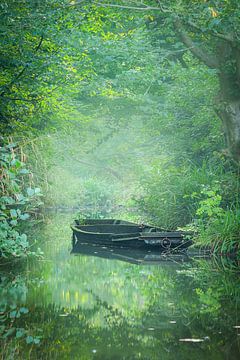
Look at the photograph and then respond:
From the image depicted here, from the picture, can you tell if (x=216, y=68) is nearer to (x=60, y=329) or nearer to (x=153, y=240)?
(x=153, y=240)

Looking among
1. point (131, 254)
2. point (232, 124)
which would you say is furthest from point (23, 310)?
point (232, 124)

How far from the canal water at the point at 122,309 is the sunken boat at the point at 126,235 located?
118 centimetres

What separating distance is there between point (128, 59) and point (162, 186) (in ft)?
13.2

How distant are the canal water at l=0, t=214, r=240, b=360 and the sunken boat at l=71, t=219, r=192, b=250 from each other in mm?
1175

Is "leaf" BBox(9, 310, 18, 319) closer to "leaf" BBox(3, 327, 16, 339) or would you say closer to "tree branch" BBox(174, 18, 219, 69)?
"leaf" BBox(3, 327, 16, 339)

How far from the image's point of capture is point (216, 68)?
54.7 ft

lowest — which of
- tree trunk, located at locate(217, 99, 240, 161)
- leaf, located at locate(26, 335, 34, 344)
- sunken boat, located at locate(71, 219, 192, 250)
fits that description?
sunken boat, located at locate(71, 219, 192, 250)

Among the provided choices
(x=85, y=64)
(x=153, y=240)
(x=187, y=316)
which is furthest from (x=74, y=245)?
(x=187, y=316)

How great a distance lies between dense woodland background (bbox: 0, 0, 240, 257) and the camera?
12.8 meters

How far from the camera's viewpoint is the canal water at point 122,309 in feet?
22.5

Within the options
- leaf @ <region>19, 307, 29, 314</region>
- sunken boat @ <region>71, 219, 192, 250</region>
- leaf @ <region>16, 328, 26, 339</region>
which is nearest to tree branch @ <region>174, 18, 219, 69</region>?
→ sunken boat @ <region>71, 219, 192, 250</region>

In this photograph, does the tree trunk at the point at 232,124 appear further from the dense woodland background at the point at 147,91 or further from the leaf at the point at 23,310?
the leaf at the point at 23,310

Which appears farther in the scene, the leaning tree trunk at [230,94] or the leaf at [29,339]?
the leaning tree trunk at [230,94]

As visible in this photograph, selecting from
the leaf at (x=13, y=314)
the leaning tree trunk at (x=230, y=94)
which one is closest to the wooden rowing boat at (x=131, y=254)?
the leaning tree trunk at (x=230, y=94)
